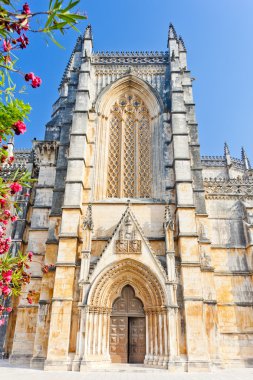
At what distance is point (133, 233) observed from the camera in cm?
1570

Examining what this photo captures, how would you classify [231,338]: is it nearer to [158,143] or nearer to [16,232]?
[158,143]

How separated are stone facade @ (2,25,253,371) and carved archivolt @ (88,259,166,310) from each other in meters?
0.05

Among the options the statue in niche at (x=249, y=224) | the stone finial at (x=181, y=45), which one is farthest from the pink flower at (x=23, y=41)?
the stone finial at (x=181, y=45)

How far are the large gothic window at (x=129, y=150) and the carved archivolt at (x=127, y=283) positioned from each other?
4734mm

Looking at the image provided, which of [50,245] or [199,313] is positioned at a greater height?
[50,245]

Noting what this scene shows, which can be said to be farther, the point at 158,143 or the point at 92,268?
the point at 158,143

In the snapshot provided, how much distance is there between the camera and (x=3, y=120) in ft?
15.4

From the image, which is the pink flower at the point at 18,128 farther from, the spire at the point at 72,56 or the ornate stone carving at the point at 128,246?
the spire at the point at 72,56

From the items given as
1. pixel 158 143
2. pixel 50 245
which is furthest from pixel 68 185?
pixel 158 143

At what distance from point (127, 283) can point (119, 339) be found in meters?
2.52

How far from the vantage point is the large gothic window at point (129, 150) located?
1862 centimetres

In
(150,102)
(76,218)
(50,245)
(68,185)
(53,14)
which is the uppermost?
(150,102)

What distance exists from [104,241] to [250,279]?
821cm

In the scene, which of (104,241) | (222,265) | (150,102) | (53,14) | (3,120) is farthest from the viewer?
(150,102)
